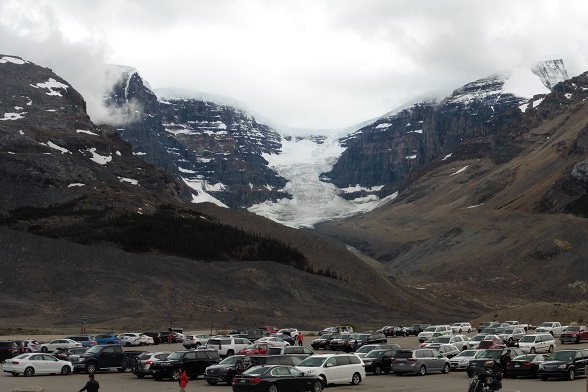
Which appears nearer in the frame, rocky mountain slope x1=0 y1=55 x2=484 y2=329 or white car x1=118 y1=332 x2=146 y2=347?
white car x1=118 y1=332 x2=146 y2=347

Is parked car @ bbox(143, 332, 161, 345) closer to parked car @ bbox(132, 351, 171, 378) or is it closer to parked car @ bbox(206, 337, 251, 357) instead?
parked car @ bbox(206, 337, 251, 357)

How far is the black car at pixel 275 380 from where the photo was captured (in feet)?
122

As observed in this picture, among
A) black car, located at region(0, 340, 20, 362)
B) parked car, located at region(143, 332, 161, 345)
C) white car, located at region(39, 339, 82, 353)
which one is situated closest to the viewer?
black car, located at region(0, 340, 20, 362)

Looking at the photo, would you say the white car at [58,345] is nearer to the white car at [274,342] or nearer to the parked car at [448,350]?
the white car at [274,342]

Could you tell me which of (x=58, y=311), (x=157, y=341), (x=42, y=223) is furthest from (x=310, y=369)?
(x=42, y=223)

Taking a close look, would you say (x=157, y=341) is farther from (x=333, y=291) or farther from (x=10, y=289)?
(x=333, y=291)

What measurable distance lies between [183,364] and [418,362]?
14.0 metres

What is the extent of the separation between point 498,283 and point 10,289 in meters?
107

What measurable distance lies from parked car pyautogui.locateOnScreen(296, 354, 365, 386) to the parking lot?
0.44m

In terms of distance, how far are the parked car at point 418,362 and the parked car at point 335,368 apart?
587 centimetres

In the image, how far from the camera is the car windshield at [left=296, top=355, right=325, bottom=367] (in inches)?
1683

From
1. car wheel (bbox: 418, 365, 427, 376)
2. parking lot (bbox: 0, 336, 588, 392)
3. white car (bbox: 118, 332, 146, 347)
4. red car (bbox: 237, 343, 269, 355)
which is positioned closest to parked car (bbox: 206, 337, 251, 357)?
red car (bbox: 237, 343, 269, 355)

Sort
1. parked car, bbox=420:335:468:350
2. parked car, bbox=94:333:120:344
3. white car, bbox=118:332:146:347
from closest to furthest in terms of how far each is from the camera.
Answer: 1. parked car, bbox=420:335:468:350
2. parked car, bbox=94:333:120:344
3. white car, bbox=118:332:146:347

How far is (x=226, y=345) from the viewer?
202ft
